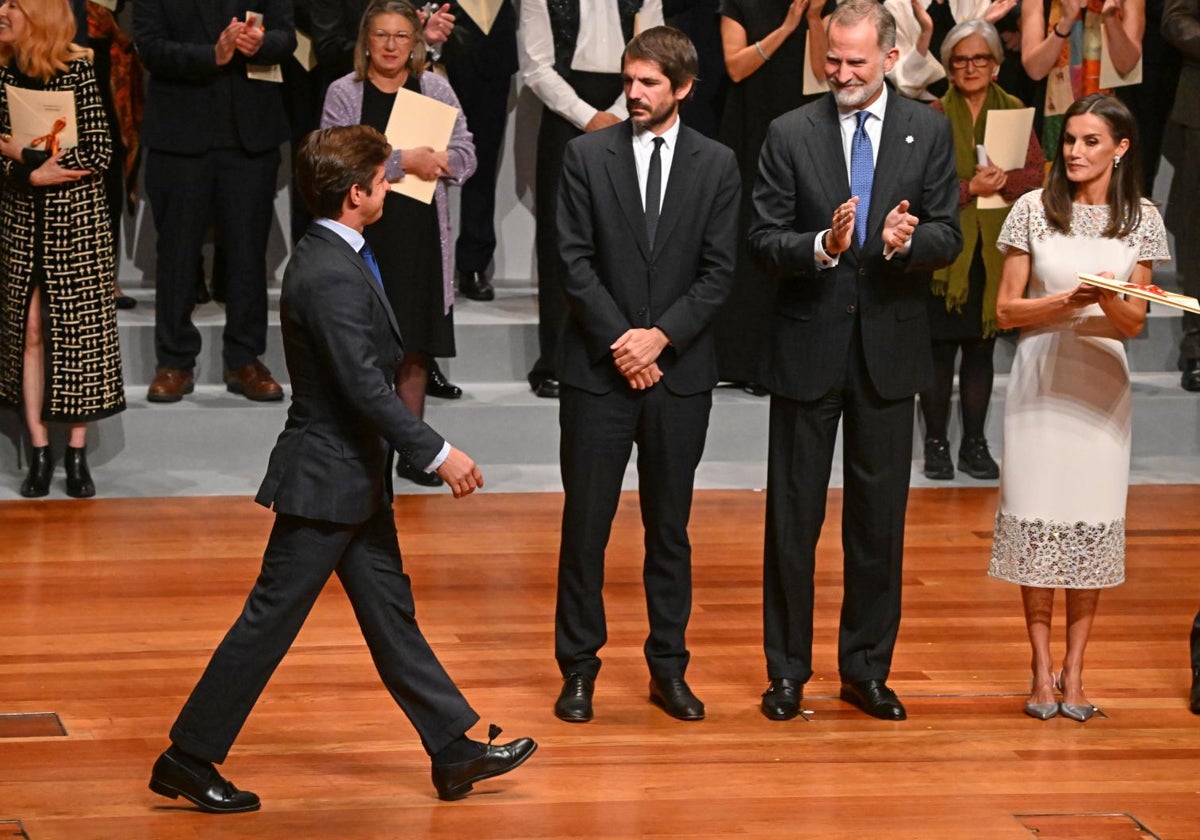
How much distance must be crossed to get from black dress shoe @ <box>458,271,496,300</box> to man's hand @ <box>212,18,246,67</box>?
A: 1700 millimetres

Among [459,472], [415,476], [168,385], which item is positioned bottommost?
[415,476]

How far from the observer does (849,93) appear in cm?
427

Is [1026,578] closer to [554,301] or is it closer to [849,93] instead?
[849,93]

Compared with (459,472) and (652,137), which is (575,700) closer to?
(459,472)

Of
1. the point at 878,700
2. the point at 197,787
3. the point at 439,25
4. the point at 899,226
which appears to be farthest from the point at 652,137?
the point at 439,25

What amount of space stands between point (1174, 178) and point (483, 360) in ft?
10.6

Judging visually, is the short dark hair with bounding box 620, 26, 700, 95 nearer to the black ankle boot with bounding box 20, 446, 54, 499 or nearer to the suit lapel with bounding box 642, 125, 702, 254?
the suit lapel with bounding box 642, 125, 702, 254

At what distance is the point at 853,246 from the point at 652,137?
1.76ft

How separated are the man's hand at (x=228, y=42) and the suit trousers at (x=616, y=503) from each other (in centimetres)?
280

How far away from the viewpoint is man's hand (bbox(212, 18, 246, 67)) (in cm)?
661

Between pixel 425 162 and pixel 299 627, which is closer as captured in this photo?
pixel 299 627

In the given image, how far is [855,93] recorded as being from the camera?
4258mm

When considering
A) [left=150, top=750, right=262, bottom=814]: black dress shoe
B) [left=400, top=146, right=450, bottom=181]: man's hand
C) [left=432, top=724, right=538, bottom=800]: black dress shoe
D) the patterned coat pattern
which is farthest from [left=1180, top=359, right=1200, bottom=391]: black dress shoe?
[left=150, top=750, right=262, bottom=814]: black dress shoe

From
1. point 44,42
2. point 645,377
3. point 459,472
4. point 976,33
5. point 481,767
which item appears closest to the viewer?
point 459,472
